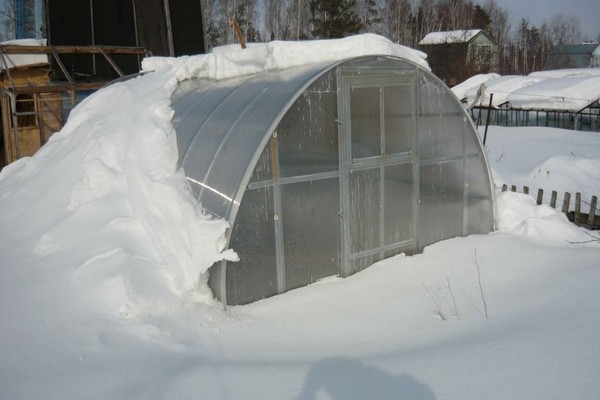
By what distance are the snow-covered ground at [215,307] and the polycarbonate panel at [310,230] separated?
222 millimetres

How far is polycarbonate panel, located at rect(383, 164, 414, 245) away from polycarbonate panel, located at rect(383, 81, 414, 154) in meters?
0.27

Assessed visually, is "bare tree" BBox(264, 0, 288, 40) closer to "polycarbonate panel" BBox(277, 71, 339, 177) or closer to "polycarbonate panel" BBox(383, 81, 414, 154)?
"polycarbonate panel" BBox(383, 81, 414, 154)

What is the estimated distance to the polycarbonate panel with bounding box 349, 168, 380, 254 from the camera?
6.69 m

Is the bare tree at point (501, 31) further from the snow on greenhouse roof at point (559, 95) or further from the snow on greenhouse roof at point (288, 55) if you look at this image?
the snow on greenhouse roof at point (288, 55)

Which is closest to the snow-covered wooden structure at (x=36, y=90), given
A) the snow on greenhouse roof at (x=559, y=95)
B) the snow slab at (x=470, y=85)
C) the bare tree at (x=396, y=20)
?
the snow on greenhouse roof at (x=559, y=95)

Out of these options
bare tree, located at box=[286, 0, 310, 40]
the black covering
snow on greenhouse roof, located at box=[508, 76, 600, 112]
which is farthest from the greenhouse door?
bare tree, located at box=[286, 0, 310, 40]

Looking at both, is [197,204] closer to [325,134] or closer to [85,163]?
[325,134]

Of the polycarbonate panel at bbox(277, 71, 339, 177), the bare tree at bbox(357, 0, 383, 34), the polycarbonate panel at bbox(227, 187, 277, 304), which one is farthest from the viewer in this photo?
the bare tree at bbox(357, 0, 383, 34)

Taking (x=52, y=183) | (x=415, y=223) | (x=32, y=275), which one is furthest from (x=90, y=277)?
(x=415, y=223)

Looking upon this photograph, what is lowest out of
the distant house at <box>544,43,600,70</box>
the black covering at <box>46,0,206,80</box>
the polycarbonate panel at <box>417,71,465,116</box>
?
the polycarbonate panel at <box>417,71,465,116</box>

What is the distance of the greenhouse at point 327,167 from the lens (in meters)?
5.82

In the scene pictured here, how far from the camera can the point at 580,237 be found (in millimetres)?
7820

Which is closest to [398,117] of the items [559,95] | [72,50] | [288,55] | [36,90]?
[288,55]

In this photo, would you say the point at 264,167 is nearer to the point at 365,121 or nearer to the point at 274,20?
the point at 365,121
